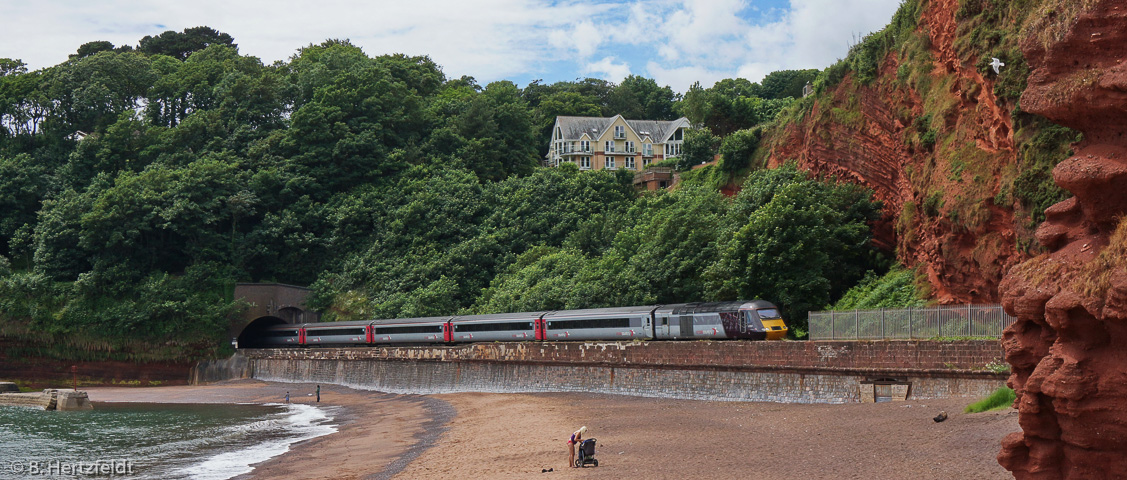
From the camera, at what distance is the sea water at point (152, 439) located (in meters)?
25.0

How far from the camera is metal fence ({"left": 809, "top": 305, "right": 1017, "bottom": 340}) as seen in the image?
2448cm

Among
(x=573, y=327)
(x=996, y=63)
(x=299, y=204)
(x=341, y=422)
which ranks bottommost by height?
(x=341, y=422)

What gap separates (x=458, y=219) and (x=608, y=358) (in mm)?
31462


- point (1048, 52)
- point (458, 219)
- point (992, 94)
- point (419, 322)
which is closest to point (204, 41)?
point (458, 219)

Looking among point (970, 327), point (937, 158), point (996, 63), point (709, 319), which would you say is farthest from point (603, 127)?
point (970, 327)

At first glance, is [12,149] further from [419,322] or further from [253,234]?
[419,322]

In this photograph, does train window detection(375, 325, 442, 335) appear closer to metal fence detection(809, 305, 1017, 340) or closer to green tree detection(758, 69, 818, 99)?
metal fence detection(809, 305, 1017, 340)

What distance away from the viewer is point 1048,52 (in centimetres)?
968

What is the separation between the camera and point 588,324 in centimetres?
3966

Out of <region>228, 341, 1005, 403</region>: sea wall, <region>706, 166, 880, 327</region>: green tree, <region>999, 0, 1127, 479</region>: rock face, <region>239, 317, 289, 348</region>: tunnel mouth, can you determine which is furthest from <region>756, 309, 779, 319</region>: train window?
<region>239, 317, 289, 348</region>: tunnel mouth

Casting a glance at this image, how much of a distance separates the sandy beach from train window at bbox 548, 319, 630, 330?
389 cm

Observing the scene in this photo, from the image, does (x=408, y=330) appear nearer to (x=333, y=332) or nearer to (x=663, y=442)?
(x=333, y=332)

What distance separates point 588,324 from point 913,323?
15804 millimetres

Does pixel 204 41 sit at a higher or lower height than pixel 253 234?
higher
